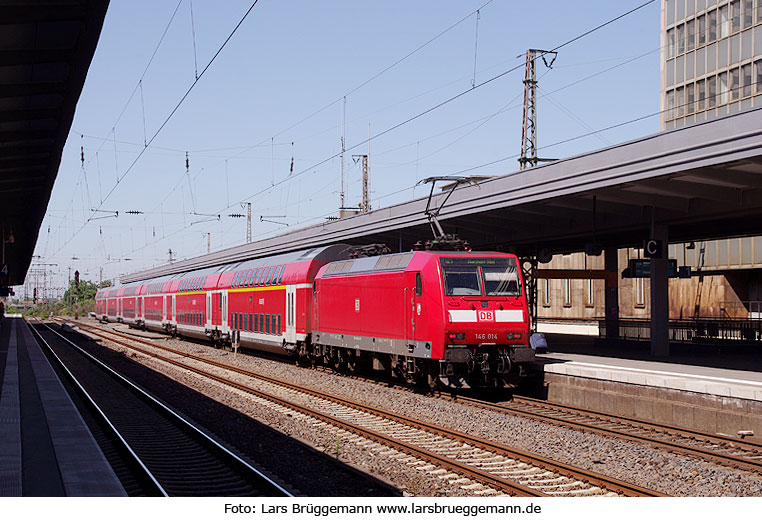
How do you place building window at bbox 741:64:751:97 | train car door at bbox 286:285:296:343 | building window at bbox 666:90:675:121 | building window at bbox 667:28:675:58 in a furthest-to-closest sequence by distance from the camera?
building window at bbox 666:90:675:121
building window at bbox 667:28:675:58
building window at bbox 741:64:751:97
train car door at bbox 286:285:296:343

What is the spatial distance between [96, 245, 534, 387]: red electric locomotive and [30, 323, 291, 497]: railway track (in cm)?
566

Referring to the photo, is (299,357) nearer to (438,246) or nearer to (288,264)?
(288,264)

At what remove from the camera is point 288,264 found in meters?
27.4

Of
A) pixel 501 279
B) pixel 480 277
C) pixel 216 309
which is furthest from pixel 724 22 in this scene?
pixel 480 277

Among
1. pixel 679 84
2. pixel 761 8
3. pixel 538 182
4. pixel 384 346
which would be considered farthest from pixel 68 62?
pixel 679 84

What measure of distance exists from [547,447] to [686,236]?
19976mm

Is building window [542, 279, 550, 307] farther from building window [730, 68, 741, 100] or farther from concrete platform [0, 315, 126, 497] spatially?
concrete platform [0, 315, 126, 497]

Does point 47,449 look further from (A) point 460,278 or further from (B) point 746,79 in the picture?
(B) point 746,79

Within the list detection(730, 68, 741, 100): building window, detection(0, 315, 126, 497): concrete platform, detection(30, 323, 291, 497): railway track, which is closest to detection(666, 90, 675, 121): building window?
detection(730, 68, 741, 100): building window

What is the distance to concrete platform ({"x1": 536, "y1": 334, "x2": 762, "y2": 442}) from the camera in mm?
13234

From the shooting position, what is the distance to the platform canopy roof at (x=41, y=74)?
11.2 meters

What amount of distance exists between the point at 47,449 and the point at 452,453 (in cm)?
599

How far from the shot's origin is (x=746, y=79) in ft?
165

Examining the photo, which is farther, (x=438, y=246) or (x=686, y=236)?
(x=686, y=236)
